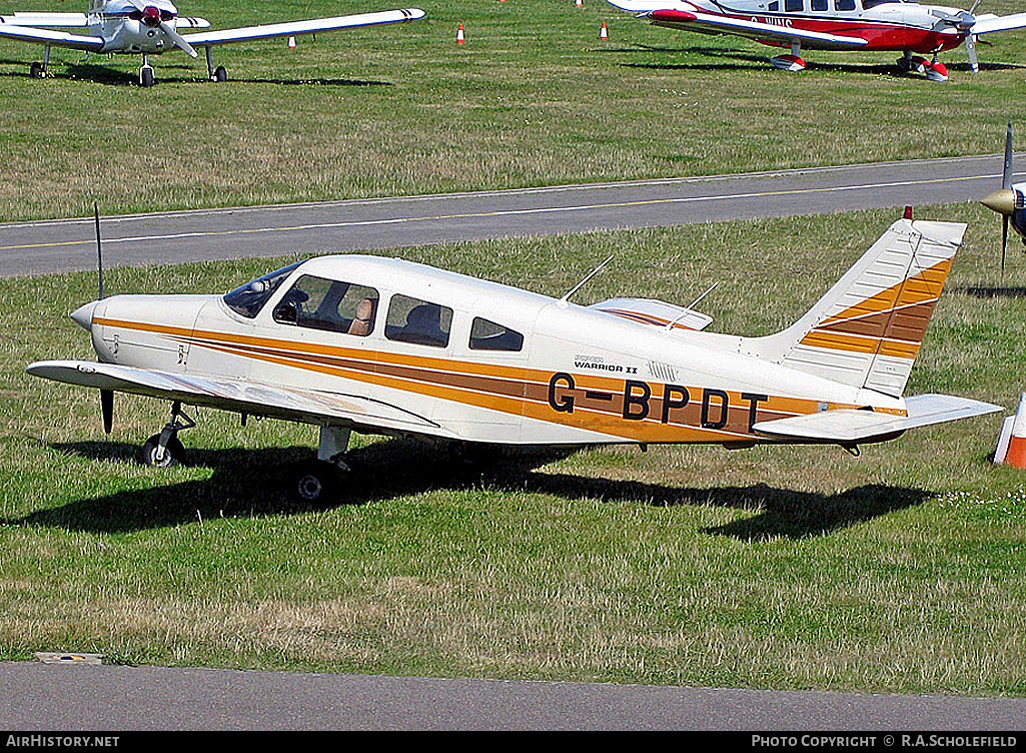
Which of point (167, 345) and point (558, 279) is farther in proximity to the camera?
point (558, 279)

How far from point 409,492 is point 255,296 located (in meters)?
2.28

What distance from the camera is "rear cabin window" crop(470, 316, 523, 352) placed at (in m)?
12.3

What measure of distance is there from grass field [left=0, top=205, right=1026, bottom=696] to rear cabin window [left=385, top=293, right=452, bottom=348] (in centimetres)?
147

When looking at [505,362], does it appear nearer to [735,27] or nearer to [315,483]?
[315,483]

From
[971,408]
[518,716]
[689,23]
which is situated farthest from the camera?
[689,23]

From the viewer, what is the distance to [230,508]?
499 inches

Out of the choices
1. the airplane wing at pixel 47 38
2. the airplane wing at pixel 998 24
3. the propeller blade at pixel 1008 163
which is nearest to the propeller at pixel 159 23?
the airplane wing at pixel 47 38

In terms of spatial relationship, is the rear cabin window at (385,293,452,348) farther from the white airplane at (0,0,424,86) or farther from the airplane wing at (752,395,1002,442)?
the white airplane at (0,0,424,86)

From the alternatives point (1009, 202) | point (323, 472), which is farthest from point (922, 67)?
point (323, 472)

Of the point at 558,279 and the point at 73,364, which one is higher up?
the point at 73,364

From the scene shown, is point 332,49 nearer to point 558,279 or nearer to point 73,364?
point 558,279
